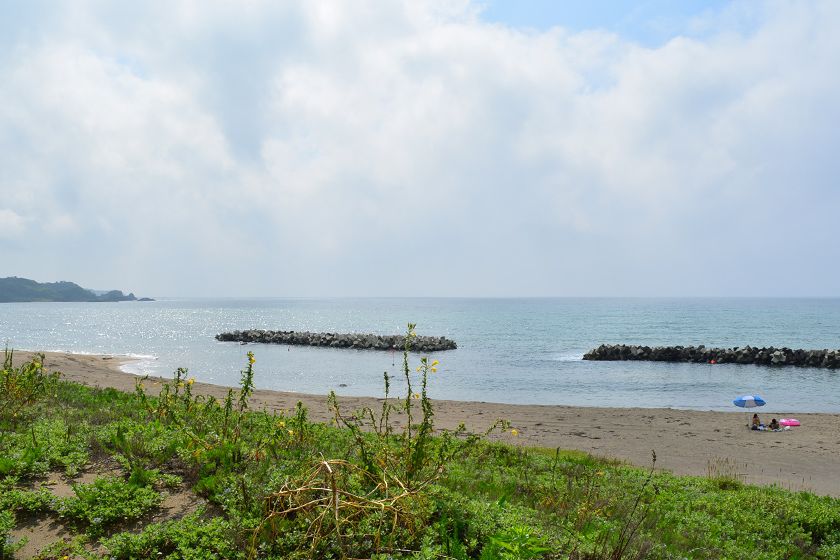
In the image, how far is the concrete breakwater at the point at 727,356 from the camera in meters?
40.3

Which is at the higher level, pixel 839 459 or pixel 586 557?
pixel 586 557

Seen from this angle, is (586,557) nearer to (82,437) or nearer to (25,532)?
(25,532)

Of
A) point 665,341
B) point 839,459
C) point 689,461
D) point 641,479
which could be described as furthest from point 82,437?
point 665,341

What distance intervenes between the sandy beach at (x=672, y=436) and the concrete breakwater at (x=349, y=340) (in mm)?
27456

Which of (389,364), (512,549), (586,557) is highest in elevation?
(512,549)

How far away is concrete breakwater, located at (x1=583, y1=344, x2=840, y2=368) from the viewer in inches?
1586

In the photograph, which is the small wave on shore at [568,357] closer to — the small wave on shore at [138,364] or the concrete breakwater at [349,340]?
the concrete breakwater at [349,340]

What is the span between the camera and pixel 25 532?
166 inches

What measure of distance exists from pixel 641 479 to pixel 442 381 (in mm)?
21896

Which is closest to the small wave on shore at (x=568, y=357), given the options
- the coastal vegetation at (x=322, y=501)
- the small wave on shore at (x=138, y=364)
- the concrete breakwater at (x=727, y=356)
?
the concrete breakwater at (x=727, y=356)

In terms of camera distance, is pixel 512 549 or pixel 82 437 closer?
pixel 512 549

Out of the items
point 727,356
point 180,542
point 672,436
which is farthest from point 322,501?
point 727,356

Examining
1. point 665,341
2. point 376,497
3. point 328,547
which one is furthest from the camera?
point 665,341

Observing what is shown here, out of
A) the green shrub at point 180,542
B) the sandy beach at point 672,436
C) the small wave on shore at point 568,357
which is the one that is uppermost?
the green shrub at point 180,542
